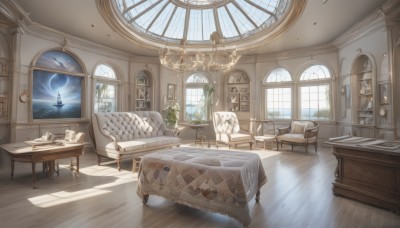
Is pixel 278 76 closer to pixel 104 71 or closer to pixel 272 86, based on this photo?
pixel 272 86

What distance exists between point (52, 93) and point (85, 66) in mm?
1293

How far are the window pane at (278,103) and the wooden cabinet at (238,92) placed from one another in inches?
30.9

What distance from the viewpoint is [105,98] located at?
7.82 metres

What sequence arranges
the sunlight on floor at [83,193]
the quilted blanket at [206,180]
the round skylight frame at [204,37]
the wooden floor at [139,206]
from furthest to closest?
the round skylight frame at [204,37]
the sunlight on floor at [83,193]
the wooden floor at [139,206]
the quilted blanket at [206,180]

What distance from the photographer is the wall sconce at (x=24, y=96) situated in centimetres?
544

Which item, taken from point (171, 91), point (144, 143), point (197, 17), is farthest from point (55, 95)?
point (197, 17)

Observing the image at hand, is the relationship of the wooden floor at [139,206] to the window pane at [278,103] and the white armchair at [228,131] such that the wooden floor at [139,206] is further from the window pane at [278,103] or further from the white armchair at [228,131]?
the window pane at [278,103]

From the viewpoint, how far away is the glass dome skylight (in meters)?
6.41

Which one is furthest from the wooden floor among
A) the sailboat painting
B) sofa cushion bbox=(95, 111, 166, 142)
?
the sailboat painting

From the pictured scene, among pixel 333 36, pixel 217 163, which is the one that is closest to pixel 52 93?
pixel 217 163

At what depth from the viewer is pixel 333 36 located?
688 cm

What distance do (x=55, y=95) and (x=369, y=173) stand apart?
730 cm

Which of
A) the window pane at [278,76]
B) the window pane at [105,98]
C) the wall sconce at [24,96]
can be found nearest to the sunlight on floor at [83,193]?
the wall sconce at [24,96]

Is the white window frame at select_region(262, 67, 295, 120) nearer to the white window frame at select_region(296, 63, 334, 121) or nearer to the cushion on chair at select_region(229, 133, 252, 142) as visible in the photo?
the white window frame at select_region(296, 63, 334, 121)
